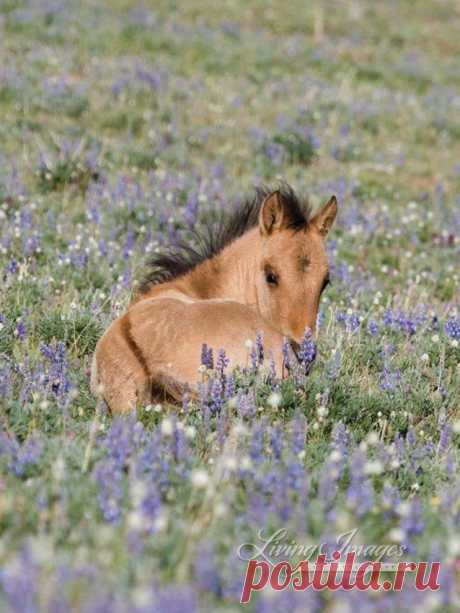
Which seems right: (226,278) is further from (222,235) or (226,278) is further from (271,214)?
(271,214)

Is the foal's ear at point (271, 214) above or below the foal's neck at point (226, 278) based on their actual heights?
above

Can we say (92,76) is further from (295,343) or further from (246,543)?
(246,543)

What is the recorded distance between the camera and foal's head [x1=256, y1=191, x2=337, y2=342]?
5387 millimetres

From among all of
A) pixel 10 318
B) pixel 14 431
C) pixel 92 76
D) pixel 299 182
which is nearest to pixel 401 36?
pixel 92 76

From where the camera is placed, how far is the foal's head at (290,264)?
5387mm

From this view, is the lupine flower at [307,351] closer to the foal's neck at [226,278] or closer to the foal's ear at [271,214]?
the foal's neck at [226,278]


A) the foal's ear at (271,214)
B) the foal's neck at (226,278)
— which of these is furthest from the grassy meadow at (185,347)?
the foal's ear at (271,214)

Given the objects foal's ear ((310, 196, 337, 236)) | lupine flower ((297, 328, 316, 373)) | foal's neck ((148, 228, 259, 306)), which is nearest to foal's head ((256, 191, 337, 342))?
foal's ear ((310, 196, 337, 236))

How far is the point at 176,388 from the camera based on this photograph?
4684 mm

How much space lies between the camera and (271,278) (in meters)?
5.63

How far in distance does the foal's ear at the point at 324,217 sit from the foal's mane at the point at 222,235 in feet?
0.24

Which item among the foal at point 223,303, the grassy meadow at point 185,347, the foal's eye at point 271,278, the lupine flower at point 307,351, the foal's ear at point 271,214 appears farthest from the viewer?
the foal's ear at point 271,214

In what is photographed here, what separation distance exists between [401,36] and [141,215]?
19.4m

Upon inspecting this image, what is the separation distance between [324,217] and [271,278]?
0.68m
